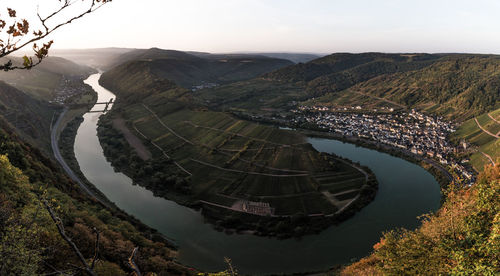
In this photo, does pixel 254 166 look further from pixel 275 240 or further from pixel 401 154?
pixel 401 154

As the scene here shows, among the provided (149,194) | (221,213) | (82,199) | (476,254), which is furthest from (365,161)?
Result: (82,199)

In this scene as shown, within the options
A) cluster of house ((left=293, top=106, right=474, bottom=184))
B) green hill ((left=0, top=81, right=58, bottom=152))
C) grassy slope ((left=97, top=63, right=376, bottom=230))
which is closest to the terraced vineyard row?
grassy slope ((left=97, top=63, right=376, bottom=230))

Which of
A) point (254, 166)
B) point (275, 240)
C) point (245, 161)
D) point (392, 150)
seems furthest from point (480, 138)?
point (275, 240)

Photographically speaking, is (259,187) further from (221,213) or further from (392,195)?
(392,195)

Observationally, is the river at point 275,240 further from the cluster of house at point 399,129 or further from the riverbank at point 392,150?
the cluster of house at point 399,129

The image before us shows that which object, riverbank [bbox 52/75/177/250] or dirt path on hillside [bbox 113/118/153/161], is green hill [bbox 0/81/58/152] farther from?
dirt path on hillside [bbox 113/118/153/161]
